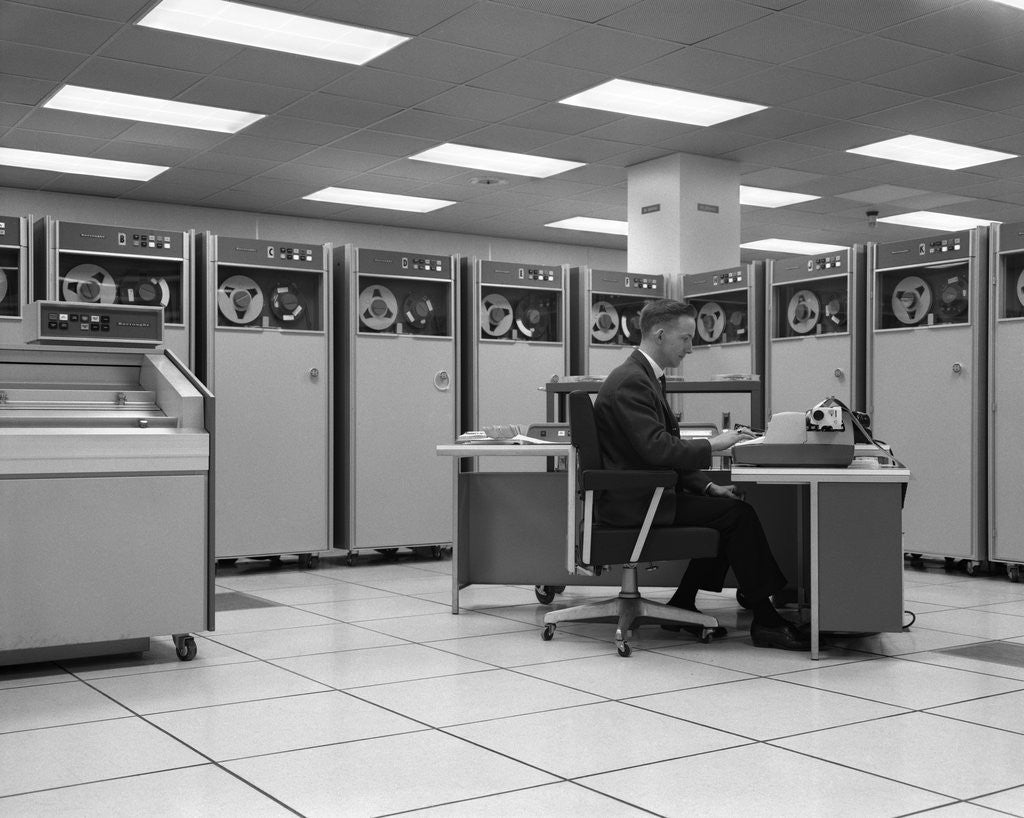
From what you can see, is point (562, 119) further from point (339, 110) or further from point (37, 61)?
point (37, 61)

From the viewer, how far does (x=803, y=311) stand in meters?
6.91

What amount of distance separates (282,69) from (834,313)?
149 inches

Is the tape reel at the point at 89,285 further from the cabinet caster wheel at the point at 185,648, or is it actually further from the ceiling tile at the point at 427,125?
the cabinet caster wheel at the point at 185,648

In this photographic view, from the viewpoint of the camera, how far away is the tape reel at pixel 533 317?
7254 millimetres

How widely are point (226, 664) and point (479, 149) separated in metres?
5.88

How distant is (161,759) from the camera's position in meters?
2.61

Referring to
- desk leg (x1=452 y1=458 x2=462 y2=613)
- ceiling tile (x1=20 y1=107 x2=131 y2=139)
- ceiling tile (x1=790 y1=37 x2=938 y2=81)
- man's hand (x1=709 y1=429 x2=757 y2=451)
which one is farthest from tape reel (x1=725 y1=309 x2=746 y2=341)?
ceiling tile (x1=20 y1=107 x2=131 y2=139)

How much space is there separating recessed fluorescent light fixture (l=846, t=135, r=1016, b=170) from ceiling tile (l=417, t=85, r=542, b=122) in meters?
2.88

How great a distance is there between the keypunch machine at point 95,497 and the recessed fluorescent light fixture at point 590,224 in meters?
8.16

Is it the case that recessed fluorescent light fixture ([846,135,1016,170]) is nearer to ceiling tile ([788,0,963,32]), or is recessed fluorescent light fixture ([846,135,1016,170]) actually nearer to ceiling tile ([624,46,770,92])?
ceiling tile ([624,46,770,92])

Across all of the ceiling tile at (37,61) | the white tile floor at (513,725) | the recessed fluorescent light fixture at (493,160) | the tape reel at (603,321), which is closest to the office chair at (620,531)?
the white tile floor at (513,725)

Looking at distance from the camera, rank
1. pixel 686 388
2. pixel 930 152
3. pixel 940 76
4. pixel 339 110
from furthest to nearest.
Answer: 1. pixel 930 152
2. pixel 339 110
3. pixel 940 76
4. pixel 686 388

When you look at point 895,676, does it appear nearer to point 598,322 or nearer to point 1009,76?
point 598,322

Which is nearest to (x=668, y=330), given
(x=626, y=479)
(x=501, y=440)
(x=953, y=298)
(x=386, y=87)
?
(x=626, y=479)
